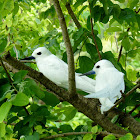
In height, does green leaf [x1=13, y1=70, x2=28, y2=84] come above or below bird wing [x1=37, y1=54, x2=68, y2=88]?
above

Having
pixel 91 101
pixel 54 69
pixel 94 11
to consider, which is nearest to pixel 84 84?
pixel 91 101

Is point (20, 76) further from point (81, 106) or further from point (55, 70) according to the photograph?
point (55, 70)

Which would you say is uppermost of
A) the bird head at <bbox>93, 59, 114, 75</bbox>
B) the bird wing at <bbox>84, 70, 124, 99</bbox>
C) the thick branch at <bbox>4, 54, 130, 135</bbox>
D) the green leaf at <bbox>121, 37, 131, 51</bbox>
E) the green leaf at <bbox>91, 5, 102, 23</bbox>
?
the green leaf at <bbox>91, 5, 102, 23</bbox>

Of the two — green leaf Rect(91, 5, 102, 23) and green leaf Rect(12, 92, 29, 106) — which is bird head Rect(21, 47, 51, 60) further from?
green leaf Rect(12, 92, 29, 106)

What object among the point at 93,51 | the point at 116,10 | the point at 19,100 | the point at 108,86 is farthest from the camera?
the point at 93,51

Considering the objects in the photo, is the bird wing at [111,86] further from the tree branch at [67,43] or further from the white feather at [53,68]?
the white feather at [53,68]

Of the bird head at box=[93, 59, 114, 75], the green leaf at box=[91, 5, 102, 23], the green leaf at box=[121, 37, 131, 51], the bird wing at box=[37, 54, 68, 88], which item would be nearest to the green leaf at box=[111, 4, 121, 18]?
the green leaf at box=[91, 5, 102, 23]

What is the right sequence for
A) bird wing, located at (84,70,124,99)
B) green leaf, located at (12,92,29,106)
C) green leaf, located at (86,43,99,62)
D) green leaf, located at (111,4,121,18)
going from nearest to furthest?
green leaf, located at (12,92,29,106) → bird wing, located at (84,70,124,99) → green leaf, located at (111,4,121,18) → green leaf, located at (86,43,99,62)

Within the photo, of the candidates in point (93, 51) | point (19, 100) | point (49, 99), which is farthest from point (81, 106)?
point (19, 100)

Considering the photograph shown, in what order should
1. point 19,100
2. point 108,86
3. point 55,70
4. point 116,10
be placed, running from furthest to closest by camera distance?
point 55,70 < point 116,10 < point 108,86 < point 19,100

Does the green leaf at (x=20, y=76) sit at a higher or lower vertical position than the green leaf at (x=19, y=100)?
higher

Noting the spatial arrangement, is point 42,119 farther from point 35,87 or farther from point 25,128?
point 35,87

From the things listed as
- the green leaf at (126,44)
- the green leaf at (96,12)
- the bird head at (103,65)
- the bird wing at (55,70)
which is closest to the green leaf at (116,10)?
the green leaf at (96,12)

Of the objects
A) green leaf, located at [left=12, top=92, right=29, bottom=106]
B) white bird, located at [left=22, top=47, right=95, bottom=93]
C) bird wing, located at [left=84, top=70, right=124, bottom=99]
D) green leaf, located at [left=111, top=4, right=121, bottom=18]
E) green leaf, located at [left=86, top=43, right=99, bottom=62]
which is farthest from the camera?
white bird, located at [left=22, top=47, right=95, bottom=93]
